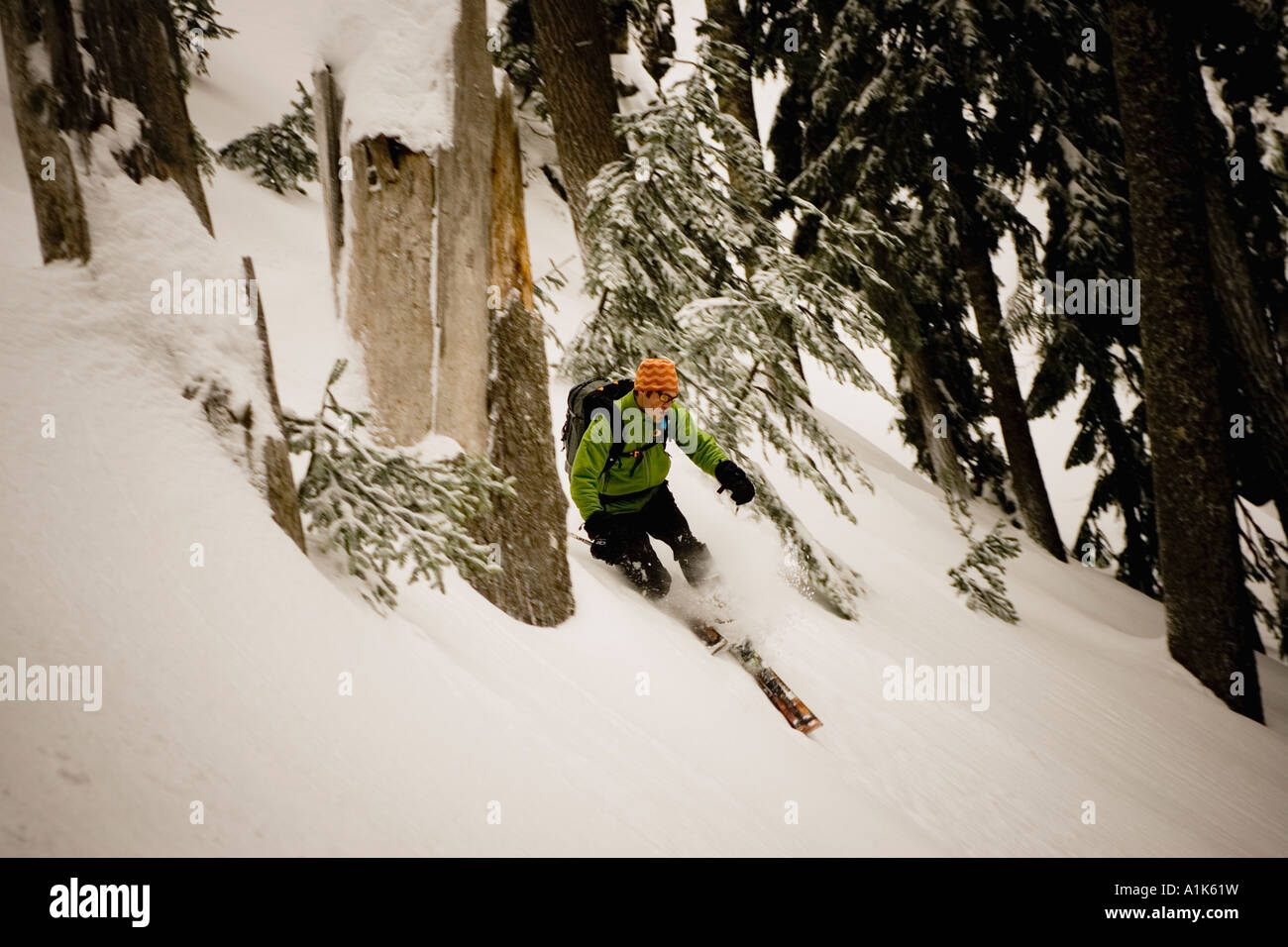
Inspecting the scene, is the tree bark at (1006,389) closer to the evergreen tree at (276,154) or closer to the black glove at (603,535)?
the black glove at (603,535)

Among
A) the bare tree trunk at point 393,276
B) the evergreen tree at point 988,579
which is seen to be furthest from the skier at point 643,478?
the evergreen tree at point 988,579

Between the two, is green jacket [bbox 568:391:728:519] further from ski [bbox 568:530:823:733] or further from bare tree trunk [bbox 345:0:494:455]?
bare tree trunk [bbox 345:0:494:455]

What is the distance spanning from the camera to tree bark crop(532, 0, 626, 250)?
5723mm

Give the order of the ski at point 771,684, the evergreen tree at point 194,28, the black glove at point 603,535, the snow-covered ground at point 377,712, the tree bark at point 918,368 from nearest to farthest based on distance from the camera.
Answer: the snow-covered ground at point 377,712 → the ski at point 771,684 → the black glove at point 603,535 → the tree bark at point 918,368 → the evergreen tree at point 194,28

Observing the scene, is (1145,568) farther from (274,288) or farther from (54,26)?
(54,26)

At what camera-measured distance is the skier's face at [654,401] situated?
4.41 metres

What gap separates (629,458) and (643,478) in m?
0.22

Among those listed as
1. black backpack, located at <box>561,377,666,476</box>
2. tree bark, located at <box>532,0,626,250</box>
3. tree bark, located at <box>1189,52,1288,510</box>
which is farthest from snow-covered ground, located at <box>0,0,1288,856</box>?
tree bark, located at <box>1189,52,1288,510</box>

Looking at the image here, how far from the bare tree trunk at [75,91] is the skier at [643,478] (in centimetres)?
261

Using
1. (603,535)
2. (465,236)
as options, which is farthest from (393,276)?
(603,535)

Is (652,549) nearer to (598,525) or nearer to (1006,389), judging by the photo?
(598,525)

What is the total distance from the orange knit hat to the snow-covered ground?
50.3 inches

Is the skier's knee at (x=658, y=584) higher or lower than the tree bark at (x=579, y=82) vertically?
lower
